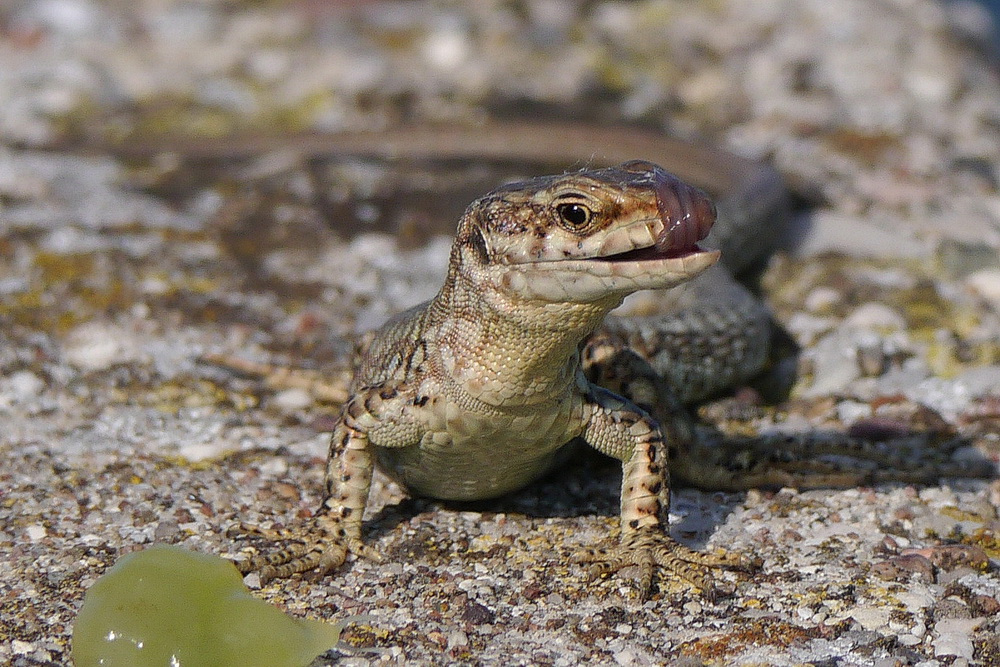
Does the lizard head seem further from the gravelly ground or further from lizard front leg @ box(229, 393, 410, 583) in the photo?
the gravelly ground

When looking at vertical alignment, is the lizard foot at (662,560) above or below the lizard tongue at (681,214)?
below

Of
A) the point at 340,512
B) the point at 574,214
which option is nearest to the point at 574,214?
the point at 574,214

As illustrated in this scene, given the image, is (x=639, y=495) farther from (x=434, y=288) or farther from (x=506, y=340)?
(x=434, y=288)

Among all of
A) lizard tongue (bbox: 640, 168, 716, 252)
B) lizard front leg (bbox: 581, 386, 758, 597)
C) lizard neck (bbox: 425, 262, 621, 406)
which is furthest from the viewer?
lizard front leg (bbox: 581, 386, 758, 597)

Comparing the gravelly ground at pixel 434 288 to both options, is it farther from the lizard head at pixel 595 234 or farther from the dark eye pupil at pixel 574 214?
the dark eye pupil at pixel 574 214

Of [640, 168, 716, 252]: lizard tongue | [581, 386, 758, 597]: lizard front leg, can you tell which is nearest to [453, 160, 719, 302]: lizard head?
[640, 168, 716, 252]: lizard tongue

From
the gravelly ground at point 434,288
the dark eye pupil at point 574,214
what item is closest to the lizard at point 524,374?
the dark eye pupil at point 574,214

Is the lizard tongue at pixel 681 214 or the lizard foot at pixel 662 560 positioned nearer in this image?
the lizard tongue at pixel 681 214

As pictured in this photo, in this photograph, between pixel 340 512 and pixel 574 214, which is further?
pixel 340 512
